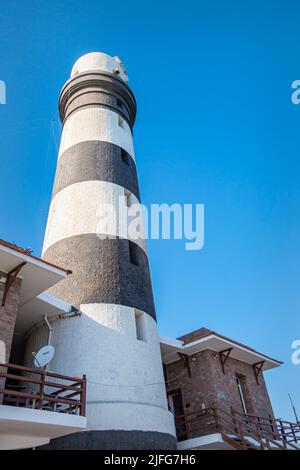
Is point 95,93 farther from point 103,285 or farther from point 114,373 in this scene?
point 114,373

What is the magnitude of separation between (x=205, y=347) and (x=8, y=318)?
8.19 meters

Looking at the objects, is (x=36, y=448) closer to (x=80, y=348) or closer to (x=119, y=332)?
(x=80, y=348)

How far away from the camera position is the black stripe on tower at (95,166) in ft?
48.4

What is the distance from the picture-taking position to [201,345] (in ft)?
48.0


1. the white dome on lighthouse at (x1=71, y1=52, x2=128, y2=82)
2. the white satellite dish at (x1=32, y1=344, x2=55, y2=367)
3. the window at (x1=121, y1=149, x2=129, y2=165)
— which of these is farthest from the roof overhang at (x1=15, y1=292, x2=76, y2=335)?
the white dome on lighthouse at (x1=71, y1=52, x2=128, y2=82)

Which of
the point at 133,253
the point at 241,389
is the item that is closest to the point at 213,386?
the point at 241,389

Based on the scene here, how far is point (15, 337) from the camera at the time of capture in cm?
1298

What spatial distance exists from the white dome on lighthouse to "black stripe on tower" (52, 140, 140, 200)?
4796 millimetres

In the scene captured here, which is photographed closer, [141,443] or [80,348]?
[141,443]

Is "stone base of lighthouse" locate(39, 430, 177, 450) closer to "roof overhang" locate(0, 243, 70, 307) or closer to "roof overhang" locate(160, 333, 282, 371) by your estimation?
"roof overhang" locate(0, 243, 70, 307)

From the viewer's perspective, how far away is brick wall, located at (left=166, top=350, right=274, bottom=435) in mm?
14000
